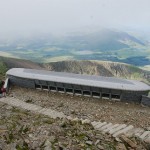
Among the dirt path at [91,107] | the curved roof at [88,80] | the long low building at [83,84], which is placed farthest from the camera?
the curved roof at [88,80]

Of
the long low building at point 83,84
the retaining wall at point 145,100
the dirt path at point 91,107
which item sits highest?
the long low building at point 83,84

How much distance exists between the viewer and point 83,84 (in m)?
28.6

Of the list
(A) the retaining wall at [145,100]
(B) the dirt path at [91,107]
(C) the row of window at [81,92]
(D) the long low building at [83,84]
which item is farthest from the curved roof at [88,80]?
(B) the dirt path at [91,107]

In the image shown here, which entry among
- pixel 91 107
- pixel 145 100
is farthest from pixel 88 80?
pixel 145 100

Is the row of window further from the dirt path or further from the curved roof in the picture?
the curved roof

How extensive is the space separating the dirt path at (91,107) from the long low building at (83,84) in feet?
2.42

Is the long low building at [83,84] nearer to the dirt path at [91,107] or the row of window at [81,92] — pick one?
the row of window at [81,92]

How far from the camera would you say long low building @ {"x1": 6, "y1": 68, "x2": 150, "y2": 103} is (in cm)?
2723

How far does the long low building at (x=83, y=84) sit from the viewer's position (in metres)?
27.2

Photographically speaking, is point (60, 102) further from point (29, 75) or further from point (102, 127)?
point (102, 127)

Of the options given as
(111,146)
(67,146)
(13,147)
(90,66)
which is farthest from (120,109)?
(90,66)

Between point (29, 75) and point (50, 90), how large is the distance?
11.6 ft

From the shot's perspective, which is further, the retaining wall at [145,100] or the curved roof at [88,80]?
the curved roof at [88,80]

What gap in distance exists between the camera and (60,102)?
91.8 feet
